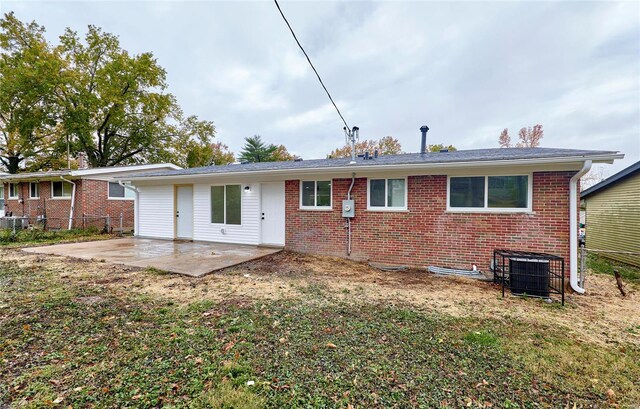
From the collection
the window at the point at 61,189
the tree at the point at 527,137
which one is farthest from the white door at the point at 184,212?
the tree at the point at 527,137

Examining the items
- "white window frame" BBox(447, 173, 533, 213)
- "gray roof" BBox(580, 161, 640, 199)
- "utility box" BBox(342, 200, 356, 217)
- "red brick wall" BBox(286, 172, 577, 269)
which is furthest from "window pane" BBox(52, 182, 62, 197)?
"gray roof" BBox(580, 161, 640, 199)

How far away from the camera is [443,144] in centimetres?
2783

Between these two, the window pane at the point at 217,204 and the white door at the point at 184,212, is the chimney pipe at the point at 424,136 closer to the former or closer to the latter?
the window pane at the point at 217,204

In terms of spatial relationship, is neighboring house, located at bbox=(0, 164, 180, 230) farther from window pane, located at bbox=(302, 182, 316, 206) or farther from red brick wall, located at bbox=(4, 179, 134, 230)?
window pane, located at bbox=(302, 182, 316, 206)

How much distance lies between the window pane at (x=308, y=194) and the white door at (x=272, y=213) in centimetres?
80

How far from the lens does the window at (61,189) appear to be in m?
13.8

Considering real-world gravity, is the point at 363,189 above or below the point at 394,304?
above

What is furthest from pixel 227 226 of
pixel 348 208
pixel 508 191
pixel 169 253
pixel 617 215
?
pixel 617 215

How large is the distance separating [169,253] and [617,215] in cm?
1489

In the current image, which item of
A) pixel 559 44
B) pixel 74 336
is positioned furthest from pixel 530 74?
pixel 74 336

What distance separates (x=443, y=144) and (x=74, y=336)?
98.9 ft

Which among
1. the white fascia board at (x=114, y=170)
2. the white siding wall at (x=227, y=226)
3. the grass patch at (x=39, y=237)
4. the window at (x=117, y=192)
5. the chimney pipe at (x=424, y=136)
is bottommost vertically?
the grass patch at (x=39, y=237)

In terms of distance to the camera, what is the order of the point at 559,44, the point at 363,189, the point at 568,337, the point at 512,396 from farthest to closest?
the point at 559,44
the point at 363,189
the point at 568,337
the point at 512,396

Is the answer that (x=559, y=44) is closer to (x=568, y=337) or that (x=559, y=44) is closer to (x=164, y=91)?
(x=568, y=337)
